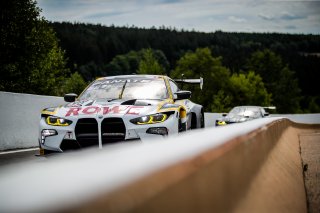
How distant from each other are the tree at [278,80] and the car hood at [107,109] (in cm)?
12081

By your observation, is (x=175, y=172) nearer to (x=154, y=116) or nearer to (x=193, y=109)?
(x=154, y=116)

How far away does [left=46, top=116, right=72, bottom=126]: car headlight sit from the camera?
6.50 metres

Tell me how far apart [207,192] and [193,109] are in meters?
7.41

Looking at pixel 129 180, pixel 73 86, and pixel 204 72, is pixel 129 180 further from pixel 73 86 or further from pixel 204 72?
pixel 73 86

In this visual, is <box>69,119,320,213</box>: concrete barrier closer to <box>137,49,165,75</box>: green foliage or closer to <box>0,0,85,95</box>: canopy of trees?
<box>0,0,85,95</box>: canopy of trees

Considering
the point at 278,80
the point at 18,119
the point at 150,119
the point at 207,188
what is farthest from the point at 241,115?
the point at 278,80

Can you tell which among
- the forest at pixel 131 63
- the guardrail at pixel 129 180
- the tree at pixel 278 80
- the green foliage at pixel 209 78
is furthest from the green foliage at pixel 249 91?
the guardrail at pixel 129 180

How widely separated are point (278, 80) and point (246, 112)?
109758 mm

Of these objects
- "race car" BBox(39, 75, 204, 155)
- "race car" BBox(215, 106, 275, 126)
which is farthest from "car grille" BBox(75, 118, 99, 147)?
"race car" BBox(215, 106, 275, 126)

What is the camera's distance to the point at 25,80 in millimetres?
37875

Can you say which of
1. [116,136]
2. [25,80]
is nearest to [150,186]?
[116,136]

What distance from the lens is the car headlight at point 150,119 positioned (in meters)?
6.42

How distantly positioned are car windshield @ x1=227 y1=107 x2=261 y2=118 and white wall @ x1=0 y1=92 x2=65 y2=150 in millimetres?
11901

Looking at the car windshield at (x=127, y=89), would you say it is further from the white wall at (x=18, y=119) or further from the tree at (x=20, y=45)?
the tree at (x=20, y=45)
